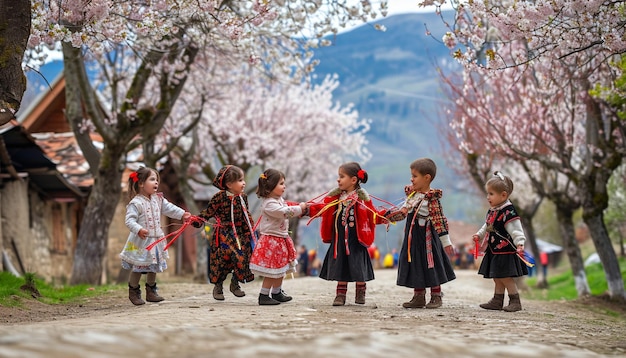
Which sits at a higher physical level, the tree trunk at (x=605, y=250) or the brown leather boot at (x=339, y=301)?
the tree trunk at (x=605, y=250)

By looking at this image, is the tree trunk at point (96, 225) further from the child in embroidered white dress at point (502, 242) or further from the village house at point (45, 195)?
the child in embroidered white dress at point (502, 242)

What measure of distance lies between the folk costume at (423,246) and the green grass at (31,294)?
16.9 ft

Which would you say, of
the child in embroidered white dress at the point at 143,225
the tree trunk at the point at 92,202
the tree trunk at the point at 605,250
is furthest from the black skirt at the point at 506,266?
the tree trunk at the point at 92,202

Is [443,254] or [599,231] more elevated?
[599,231]

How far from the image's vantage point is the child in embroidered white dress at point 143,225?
10.1 metres

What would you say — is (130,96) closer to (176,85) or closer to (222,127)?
(176,85)

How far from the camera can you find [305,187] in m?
42.9

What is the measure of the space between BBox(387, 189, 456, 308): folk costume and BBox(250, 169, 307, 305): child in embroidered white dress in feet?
4.06

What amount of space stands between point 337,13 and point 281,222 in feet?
20.4

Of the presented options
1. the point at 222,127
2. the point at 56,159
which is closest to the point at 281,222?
the point at 56,159

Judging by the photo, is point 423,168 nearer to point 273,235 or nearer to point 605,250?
point 273,235

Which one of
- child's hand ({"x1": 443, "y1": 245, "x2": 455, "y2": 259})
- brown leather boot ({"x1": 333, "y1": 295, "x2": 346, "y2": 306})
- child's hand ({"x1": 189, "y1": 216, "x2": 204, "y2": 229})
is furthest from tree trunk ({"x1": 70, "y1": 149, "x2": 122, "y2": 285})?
child's hand ({"x1": 443, "y1": 245, "x2": 455, "y2": 259})

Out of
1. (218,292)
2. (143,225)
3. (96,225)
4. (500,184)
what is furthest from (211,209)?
(96,225)

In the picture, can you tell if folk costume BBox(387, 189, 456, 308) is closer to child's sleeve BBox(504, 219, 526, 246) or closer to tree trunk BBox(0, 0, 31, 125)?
child's sleeve BBox(504, 219, 526, 246)
